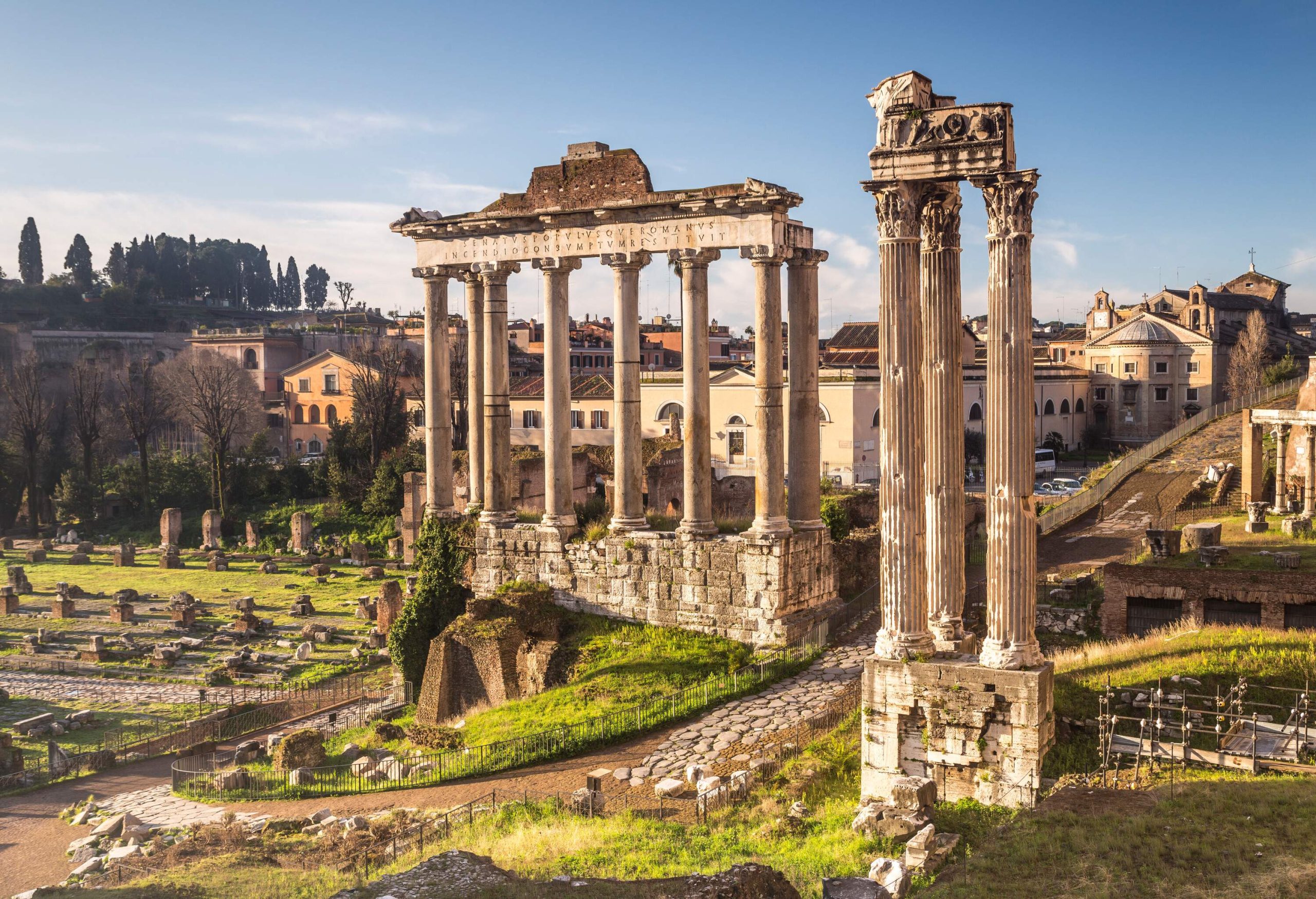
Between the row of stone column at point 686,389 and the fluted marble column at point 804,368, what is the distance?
2cm

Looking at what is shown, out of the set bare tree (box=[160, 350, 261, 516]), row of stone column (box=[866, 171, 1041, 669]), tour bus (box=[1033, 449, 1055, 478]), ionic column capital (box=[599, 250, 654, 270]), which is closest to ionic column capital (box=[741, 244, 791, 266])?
ionic column capital (box=[599, 250, 654, 270])

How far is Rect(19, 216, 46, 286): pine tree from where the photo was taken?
330ft

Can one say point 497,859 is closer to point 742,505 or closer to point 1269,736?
point 1269,736

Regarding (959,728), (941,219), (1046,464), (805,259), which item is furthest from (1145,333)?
(959,728)

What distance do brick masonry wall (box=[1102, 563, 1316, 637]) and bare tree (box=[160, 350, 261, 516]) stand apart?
1665 inches

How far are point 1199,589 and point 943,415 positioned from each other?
11.0 metres

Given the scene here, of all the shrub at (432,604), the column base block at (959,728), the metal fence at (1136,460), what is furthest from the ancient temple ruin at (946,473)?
the metal fence at (1136,460)

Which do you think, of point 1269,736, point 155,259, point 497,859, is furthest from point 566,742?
point 155,259

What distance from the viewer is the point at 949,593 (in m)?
14.0

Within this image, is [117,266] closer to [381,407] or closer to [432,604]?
[381,407]

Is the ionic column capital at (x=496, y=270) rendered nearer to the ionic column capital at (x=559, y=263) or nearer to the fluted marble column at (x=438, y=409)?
the ionic column capital at (x=559, y=263)

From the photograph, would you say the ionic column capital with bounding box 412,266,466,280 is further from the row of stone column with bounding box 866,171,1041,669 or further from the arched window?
the arched window

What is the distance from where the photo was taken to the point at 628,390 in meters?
22.0

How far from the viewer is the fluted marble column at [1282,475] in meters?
32.3
